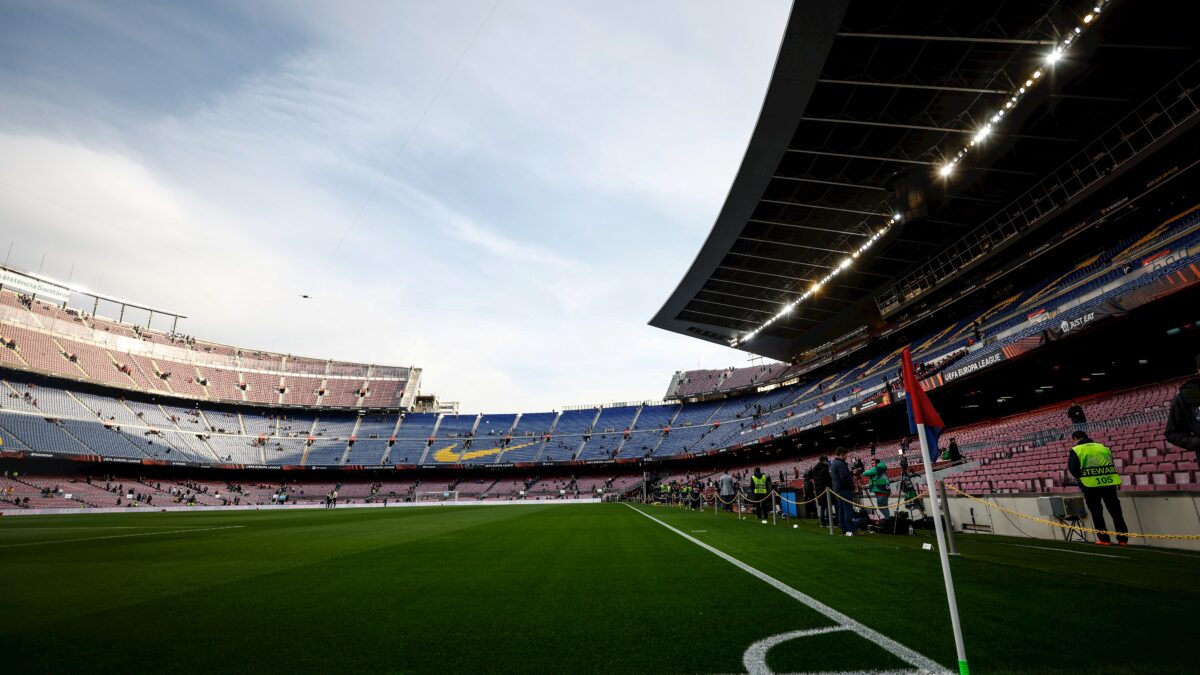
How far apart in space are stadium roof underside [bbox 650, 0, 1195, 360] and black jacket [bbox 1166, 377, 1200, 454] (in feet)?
42.4

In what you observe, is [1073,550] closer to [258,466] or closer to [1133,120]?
[1133,120]

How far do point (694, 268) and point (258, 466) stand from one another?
157 ft

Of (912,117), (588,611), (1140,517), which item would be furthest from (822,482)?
(912,117)

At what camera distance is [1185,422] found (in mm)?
5586

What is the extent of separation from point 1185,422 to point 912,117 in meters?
15.5

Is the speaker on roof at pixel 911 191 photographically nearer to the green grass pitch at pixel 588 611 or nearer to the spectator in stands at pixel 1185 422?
the green grass pitch at pixel 588 611

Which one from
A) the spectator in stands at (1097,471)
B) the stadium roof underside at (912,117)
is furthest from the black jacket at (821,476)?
the stadium roof underside at (912,117)

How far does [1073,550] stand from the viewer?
740 centimetres

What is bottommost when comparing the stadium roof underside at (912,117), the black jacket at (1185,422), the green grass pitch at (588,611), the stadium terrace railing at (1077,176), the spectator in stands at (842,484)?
the green grass pitch at (588,611)

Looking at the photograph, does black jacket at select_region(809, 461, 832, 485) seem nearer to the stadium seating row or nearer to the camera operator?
the camera operator

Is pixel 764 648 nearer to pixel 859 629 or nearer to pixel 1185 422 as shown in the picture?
pixel 859 629

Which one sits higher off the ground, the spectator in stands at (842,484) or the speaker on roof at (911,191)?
the speaker on roof at (911,191)

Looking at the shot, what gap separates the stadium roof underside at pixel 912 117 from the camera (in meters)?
14.5

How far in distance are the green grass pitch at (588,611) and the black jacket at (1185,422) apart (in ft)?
4.40
